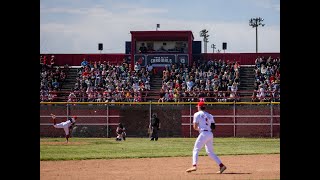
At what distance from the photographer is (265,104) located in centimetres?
4000

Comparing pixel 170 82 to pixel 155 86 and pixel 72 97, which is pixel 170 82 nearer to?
pixel 155 86

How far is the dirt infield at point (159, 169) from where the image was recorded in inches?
634

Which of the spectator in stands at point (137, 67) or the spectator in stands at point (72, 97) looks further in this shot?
the spectator in stands at point (137, 67)

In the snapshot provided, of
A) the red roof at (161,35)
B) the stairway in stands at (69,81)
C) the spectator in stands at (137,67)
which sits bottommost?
the stairway in stands at (69,81)

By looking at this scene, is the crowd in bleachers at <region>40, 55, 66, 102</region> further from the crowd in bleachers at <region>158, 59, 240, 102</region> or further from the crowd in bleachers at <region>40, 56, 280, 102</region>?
the crowd in bleachers at <region>158, 59, 240, 102</region>

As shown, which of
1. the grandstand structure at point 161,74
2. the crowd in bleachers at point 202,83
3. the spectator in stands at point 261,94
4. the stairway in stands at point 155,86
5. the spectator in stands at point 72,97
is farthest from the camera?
the stairway in stands at point 155,86

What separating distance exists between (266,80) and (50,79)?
17651 mm

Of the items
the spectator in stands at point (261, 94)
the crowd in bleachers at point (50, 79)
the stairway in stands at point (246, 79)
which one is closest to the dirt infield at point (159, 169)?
the spectator in stands at point (261, 94)

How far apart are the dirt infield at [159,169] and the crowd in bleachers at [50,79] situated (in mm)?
23565

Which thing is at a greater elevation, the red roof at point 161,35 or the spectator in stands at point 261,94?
the red roof at point 161,35

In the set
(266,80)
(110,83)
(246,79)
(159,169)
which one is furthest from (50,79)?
(159,169)

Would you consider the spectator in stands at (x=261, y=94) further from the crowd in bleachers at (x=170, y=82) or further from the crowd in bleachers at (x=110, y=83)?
the crowd in bleachers at (x=110, y=83)

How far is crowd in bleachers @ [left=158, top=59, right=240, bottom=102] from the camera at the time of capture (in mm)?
42031

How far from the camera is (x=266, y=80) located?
4453 centimetres
